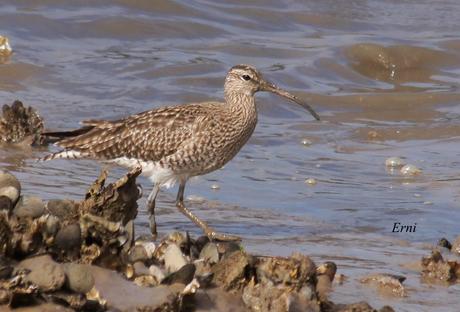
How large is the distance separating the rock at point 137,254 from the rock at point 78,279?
0.62m

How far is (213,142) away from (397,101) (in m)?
5.47

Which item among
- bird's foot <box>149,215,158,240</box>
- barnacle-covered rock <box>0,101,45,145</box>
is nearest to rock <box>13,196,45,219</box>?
bird's foot <box>149,215,158,240</box>

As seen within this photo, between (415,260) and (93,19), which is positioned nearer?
(415,260)

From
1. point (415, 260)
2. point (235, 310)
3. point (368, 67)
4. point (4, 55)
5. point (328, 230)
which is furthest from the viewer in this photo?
point (368, 67)

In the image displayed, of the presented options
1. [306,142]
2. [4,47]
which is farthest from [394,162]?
[4,47]

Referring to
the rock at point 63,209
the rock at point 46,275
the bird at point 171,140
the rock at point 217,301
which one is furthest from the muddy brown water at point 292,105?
the rock at point 46,275

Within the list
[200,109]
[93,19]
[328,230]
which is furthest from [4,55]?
[328,230]

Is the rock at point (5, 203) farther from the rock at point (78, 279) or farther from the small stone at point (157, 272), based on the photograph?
the small stone at point (157, 272)

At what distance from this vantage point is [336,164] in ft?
36.2

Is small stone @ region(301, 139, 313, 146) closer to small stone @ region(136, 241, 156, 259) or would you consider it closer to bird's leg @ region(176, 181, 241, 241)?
bird's leg @ region(176, 181, 241, 241)

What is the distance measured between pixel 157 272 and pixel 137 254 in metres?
0.25

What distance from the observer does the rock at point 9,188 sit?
18.8 ft

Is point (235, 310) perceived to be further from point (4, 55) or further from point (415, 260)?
point (4, 55)

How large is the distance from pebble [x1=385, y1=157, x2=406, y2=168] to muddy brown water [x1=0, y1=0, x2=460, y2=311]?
0.08m
